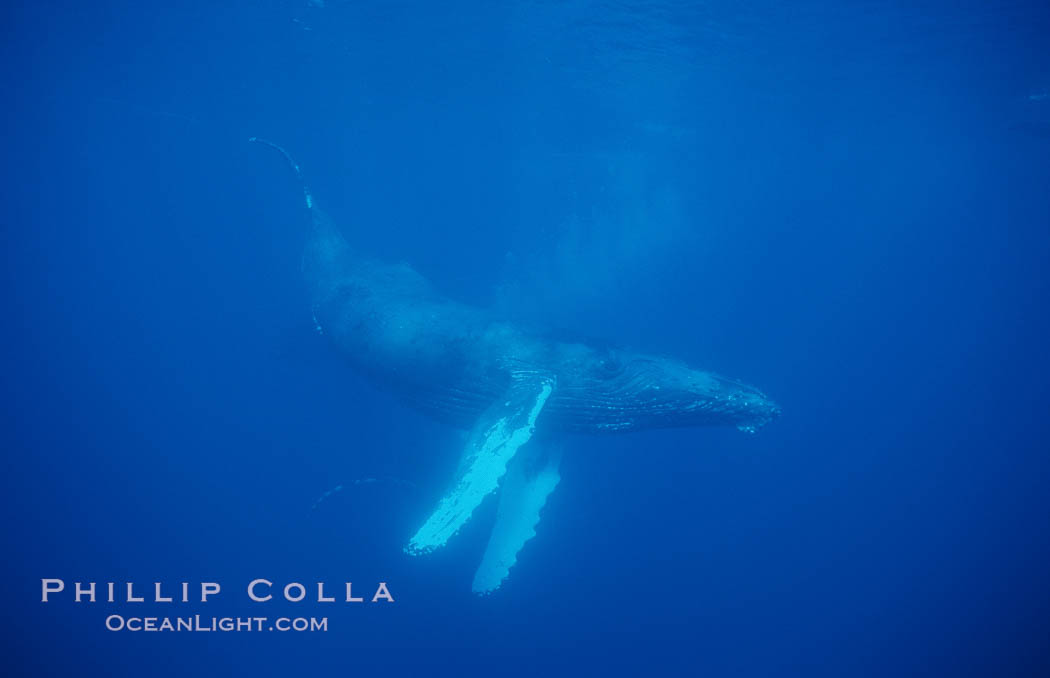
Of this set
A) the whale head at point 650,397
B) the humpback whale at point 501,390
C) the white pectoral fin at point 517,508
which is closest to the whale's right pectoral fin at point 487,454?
the humpback whale at point 501,390

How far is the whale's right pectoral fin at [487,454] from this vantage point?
6539 mm

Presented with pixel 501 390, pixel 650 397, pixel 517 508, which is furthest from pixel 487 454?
pixel 517 508

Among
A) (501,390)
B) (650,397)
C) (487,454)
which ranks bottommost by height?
(487,454)

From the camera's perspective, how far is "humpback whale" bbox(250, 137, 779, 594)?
7.25 meters

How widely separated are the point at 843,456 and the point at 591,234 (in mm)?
18321

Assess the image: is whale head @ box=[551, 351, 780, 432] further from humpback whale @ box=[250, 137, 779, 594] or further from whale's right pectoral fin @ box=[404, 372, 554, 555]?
whale's right pectoral fin @ box=[404, 372, 554, 555]

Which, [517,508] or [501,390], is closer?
[501,390]

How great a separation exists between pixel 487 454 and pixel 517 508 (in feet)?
8.58

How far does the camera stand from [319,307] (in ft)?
38.5

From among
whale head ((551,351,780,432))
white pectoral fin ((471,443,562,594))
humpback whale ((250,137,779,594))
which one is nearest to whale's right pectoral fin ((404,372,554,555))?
humpback whale ((250,137,779,594))

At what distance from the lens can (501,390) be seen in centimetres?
872

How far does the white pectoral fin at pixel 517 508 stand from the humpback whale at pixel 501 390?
0.02 metres

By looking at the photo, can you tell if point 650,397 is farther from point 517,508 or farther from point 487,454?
point 517,508

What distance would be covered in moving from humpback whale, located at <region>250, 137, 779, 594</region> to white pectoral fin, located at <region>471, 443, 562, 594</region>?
0.02 metres
